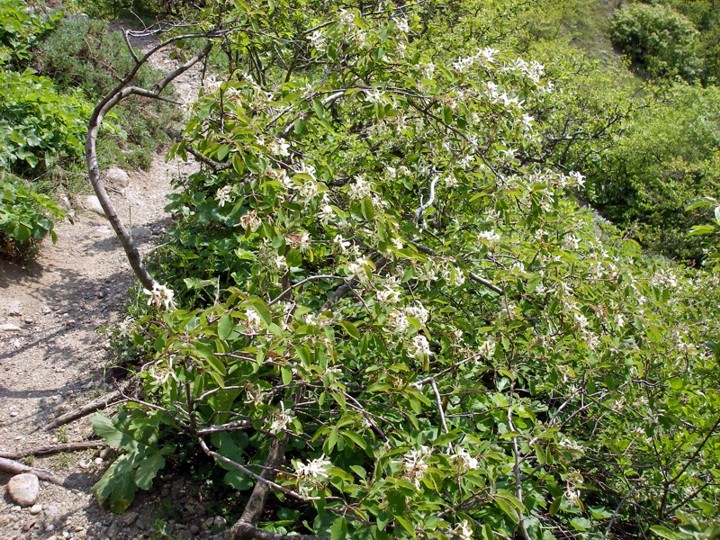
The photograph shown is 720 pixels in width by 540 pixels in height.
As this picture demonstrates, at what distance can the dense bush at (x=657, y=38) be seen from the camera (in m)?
17.7

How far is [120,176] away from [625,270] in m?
4.40

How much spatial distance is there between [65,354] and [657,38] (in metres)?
19.9

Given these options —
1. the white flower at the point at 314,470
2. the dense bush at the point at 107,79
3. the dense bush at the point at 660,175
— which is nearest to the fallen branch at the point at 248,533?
the white flower at the point at 314,470

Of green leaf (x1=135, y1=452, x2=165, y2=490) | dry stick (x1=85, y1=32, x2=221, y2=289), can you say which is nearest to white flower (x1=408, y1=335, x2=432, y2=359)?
green leaf (x1=135, y1=452, x2=165, y2=490)

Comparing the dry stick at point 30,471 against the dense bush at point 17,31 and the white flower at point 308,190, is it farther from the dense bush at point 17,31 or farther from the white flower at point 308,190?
the dense bush at point 17,31

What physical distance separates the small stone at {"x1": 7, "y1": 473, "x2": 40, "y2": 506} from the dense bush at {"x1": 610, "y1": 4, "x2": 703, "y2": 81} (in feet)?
62.8

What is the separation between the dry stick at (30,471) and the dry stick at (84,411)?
277 millimetres

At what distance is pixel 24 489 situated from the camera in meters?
2.53

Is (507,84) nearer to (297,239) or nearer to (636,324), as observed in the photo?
(636,324)

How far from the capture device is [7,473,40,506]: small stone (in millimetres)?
2502

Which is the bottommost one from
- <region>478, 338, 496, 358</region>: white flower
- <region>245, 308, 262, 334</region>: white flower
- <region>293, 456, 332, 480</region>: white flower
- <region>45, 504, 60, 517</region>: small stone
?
<region>45, 504, 60, 517</region>: small stone

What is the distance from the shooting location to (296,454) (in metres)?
2.60

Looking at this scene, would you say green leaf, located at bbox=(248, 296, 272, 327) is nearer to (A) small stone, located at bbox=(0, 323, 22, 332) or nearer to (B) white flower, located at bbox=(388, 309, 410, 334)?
(B) white flower, located at bbox=(388, 309, 410, 334)

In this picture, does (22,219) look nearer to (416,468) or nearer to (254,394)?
(254,394)
